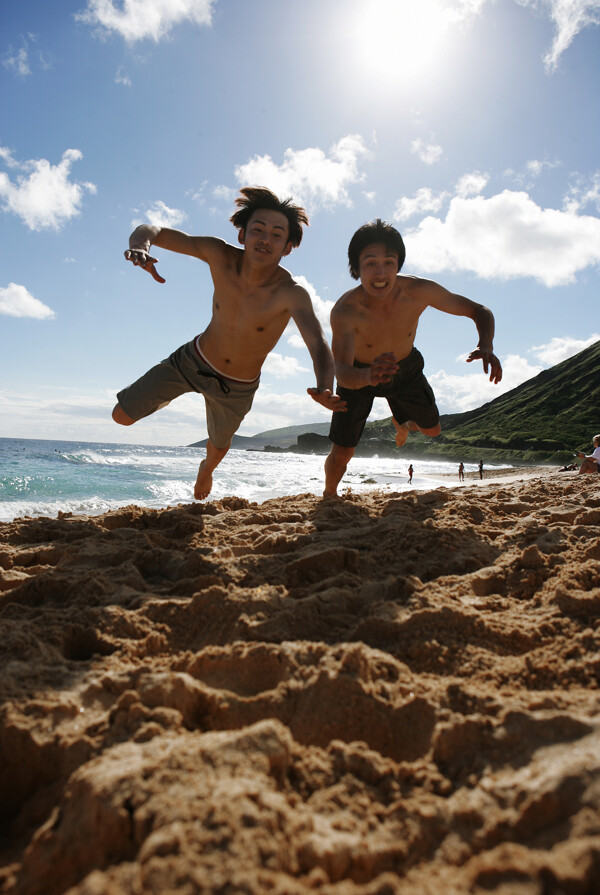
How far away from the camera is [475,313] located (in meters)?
4.12

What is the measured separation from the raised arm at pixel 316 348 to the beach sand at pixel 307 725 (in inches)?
38.1

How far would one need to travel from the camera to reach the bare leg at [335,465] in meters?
4.62

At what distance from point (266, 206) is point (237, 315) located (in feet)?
2.97

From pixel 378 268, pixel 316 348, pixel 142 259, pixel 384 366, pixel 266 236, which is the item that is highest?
pixel 266 236

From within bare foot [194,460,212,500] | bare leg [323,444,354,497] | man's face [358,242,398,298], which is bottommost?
bare foot [194,460,212,500]

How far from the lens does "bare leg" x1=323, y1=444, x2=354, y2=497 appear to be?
4.62 m

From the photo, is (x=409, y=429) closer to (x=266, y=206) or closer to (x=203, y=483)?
(x=203, y=483)

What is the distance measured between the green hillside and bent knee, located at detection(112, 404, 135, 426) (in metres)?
51.8

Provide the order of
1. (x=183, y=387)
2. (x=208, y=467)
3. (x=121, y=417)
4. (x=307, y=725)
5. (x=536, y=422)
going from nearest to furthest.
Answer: (x=307, y=725) < (x=121, y=417) < (x=183, y=387) < (x=208, y=467) < (x=536, y=422)

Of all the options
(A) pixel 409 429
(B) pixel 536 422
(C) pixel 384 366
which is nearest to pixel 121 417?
(C) pixel 384 366

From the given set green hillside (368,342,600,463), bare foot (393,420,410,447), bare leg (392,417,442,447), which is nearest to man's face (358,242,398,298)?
bare leg (392,417,442,447)

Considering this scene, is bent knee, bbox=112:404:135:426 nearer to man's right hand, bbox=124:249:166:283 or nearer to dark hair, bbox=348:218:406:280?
man's right hand, bbox=124:249:166:283

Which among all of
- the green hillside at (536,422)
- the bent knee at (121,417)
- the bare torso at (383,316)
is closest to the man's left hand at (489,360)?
the bare torso at (383,316)

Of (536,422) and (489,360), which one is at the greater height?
(536,422)
